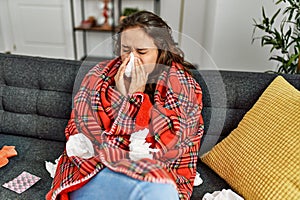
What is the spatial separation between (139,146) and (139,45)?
1.23 feet

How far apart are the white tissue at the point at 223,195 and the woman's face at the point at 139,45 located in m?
0.55

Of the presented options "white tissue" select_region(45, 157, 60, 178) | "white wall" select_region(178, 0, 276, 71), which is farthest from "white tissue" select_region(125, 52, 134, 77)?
"white wall" select_region(178, 0, 276, 71)

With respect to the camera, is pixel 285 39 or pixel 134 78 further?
pixel 285 39

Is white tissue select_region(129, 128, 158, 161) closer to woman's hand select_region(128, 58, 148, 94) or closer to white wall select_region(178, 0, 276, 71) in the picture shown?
woman's hand select_region(128, 58, 148, 94)

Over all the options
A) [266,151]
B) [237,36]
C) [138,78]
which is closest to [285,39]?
[237,36]

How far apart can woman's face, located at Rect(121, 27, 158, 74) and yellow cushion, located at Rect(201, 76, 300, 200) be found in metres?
0.47

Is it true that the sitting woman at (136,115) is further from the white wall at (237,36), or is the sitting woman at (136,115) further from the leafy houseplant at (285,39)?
the white wall at (237,36)

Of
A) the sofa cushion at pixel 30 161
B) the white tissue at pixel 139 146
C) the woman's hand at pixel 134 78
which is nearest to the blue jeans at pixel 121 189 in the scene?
the white tissue at pixel 139 146

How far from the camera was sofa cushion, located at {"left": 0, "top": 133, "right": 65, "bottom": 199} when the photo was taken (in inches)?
48.6

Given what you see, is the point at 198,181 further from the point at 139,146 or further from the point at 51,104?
the point at 51,104

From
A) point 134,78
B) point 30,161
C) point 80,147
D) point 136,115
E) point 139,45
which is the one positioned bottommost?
point 30,161

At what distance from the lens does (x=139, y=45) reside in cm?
120

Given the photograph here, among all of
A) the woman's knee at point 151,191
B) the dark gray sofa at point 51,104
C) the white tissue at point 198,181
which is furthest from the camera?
the dark gray sofa at point 51,104

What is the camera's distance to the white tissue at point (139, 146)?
113 cm
